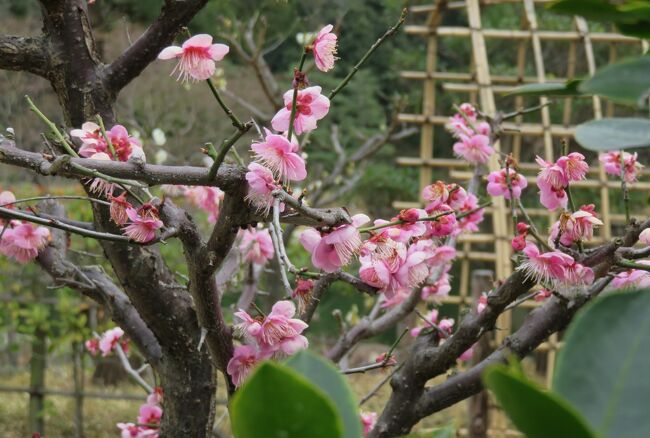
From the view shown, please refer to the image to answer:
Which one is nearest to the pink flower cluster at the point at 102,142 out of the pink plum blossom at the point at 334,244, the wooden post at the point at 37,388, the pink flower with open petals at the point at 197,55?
the pink flower with open petals at the point at 197,55

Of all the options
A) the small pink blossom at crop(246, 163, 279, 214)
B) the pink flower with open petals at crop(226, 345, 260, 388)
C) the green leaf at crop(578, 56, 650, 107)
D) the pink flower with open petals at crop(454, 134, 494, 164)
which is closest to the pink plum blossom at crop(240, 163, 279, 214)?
the small pink blossom at crop(246, 163, 279, 214)

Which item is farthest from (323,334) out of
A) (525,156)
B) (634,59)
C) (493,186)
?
(634,59)

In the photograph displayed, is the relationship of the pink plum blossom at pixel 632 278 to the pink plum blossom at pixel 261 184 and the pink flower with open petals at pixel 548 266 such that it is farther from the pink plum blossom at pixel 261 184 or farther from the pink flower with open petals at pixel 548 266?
the pink plum blossom at pixel 261 184

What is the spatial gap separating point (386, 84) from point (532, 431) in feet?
32.7

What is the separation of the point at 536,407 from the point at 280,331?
0.81 meters

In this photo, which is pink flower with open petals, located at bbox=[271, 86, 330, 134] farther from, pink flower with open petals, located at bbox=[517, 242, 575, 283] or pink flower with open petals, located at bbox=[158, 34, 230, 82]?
pink flower with open petals, located at bbox=[517, 242, 575, 283]

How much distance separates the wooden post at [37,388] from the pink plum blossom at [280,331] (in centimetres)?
353

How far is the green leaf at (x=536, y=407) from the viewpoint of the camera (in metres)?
0.23

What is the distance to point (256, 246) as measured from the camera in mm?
1649

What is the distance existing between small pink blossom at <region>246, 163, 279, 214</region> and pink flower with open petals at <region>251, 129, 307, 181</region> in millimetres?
46

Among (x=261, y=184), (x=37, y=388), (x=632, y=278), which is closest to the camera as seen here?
(x=261, y=184)

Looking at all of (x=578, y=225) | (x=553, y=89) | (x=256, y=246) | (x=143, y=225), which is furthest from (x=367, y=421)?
(x=553, y=89)

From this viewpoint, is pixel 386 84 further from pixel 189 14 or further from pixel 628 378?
pixel 628 378

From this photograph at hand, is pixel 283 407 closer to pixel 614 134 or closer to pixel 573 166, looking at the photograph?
pixel 614 134
